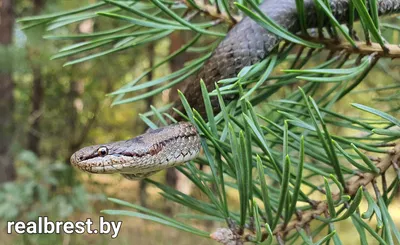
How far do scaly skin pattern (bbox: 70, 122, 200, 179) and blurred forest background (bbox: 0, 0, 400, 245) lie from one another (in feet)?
4.08

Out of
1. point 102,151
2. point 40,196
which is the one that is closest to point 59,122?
point 40,196

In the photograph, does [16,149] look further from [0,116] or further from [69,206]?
[69,206]

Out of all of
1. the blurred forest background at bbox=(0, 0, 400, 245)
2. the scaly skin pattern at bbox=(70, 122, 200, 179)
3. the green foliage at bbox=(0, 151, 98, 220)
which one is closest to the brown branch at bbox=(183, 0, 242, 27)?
the scaly skin pattern at bbox=(70, 122, 200, 179)

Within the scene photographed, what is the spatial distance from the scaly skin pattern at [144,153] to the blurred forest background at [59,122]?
1244mm

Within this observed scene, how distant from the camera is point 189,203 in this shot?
1.36 ft

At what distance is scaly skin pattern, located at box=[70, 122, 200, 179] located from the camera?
1.34 feet

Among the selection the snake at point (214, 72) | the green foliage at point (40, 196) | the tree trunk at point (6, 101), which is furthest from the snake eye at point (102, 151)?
the tree trunk at point (6, 101)

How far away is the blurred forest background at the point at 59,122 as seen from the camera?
2.14 m

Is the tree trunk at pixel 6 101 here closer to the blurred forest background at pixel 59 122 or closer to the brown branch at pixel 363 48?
the blurred forest background at pixel 59 122

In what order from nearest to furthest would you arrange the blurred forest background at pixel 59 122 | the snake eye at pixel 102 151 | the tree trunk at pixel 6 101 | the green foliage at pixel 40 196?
the snake eye at pixel 102 151 → the green foliage at pixel 40 196 → the blurred forest background at pixel 59 122 → the tree trunk at pixel 6 101

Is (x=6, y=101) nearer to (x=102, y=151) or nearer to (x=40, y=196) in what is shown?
(x=40, y=196)

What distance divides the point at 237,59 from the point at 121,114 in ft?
14.2

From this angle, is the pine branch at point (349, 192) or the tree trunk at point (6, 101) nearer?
the pine branch at point (349, 192)

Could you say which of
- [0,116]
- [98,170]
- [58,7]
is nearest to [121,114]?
[0,116]
